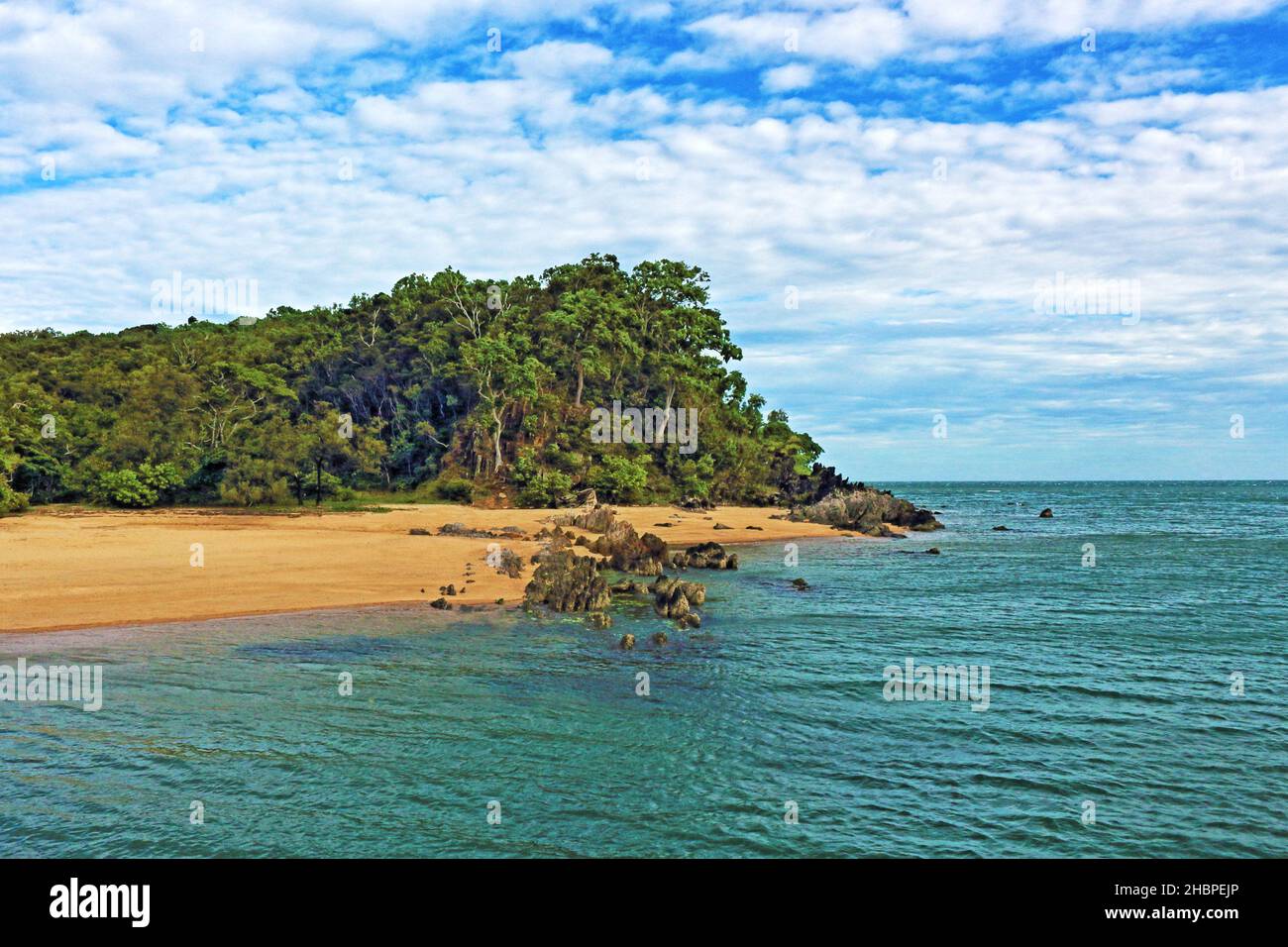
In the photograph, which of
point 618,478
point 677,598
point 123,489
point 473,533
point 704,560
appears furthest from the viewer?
point 618,478

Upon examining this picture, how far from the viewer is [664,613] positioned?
905 inches

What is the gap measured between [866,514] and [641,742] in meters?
53.7

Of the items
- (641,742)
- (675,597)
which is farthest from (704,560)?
(641,742)

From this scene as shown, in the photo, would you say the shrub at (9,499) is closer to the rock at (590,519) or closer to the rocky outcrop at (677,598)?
the rock at (590,519)

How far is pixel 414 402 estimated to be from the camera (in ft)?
209

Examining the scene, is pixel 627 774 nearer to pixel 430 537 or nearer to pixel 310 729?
pixel 310 729

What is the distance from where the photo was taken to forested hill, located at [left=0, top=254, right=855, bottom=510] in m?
50.8

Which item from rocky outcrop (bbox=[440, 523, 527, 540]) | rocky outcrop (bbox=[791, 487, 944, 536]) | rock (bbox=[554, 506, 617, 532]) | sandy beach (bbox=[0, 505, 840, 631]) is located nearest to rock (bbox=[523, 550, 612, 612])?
sandy beach (bbox=[0, 505, 840, 631])

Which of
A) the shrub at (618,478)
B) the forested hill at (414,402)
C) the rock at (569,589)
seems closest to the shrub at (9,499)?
the forested hill at (414,402)

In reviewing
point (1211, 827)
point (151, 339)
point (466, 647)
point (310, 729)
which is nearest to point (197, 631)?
point (466, 647)

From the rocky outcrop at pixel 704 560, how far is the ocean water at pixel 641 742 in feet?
42.9

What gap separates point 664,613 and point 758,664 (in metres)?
6.38

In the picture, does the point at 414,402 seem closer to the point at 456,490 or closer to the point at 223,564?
the point at 456,490

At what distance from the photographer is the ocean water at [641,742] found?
343 inches
